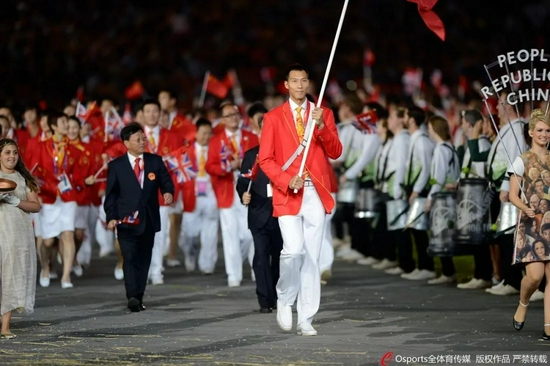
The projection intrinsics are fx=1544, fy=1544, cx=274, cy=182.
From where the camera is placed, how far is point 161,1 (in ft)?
181

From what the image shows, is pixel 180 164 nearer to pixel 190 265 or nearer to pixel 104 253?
pixel 190 265

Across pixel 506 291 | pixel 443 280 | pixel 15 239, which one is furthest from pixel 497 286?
pixel 15 239

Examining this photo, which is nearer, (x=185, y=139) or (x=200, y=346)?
(x=200, y=346)

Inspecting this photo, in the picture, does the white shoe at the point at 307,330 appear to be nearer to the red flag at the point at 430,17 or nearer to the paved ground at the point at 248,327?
the paved ground at the point at 248,327

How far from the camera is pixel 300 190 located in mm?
13445

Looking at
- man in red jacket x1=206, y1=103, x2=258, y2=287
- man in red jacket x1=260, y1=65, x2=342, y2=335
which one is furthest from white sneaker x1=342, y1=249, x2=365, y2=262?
man in red jacket x1=260, y1=65, x2=342, y2=335

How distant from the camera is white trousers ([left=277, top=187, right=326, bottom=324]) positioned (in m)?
13.5

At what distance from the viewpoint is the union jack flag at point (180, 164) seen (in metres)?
19.5

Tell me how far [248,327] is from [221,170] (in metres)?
4.99

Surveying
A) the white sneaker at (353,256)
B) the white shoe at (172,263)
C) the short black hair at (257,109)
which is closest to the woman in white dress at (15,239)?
the short black hair at (257,109)

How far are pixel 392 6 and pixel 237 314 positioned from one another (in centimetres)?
4215

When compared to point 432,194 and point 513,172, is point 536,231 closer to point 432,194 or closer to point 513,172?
point 513,172

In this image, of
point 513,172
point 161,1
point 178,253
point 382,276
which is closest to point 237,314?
point 513,172

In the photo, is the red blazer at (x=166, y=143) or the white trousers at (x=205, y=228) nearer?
the red blazer at (x=166, y=143)
